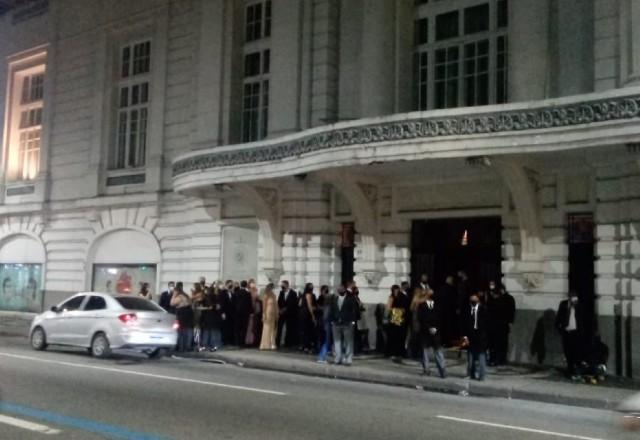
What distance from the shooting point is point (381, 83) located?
1938cm

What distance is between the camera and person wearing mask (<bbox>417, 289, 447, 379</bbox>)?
14.0 m

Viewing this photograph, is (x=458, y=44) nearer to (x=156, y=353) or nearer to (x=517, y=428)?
(x=156, y=353)

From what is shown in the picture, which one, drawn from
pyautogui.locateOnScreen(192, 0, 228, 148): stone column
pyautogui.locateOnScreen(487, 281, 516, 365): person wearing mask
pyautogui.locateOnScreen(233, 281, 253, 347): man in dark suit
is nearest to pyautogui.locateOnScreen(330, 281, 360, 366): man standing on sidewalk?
pyautogui.locateOnScreen(487, 281, 516, 365): person wearing mask

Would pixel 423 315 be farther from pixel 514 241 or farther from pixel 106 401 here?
pixel 106 401

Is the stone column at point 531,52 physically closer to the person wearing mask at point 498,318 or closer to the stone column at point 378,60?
the stone column at point 378,60

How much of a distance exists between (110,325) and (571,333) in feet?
32.0

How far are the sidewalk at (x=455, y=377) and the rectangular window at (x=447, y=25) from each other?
→ 8.29 meters

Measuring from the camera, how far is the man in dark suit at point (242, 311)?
19.1 m

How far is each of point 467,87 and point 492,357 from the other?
7.07 m

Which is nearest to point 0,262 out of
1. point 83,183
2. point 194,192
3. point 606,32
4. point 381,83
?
point 83,183

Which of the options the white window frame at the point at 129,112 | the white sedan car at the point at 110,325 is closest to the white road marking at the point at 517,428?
the white sedan car at the point at 110,325

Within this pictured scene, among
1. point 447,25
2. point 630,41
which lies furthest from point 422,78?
point 630,41

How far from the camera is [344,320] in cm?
1579

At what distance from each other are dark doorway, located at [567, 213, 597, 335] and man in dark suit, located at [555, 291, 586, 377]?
147cm
